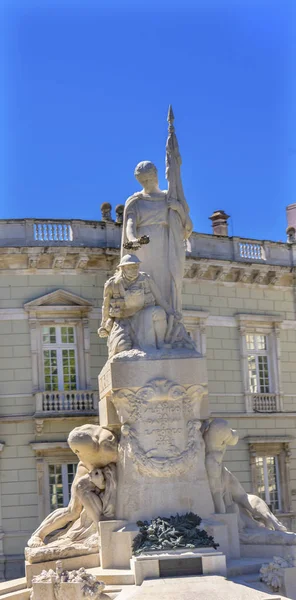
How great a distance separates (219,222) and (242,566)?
80.4ft

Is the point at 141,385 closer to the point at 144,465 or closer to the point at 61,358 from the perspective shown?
the point at 144,465

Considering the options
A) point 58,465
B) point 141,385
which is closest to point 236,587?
point 141,385

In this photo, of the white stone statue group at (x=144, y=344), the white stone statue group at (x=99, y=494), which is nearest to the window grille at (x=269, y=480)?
the white stone statue group at (x=144, y=344)

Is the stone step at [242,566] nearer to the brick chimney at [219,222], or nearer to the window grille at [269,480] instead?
the window grille at [269,480]

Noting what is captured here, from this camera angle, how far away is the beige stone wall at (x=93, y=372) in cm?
3122

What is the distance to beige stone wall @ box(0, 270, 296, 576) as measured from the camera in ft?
102

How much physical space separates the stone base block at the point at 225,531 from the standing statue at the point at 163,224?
2.58 metres

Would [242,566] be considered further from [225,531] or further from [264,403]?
[264,403]

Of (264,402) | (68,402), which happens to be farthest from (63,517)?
(264,402)

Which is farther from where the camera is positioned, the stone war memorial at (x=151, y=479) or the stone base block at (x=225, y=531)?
the stone base block at (x=225, y=531)

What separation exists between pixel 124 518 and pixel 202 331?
20923 millimetres

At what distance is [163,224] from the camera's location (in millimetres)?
15445

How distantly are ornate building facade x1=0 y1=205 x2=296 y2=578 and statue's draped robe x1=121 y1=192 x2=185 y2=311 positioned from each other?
16469mm

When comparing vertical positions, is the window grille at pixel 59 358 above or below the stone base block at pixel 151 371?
above
